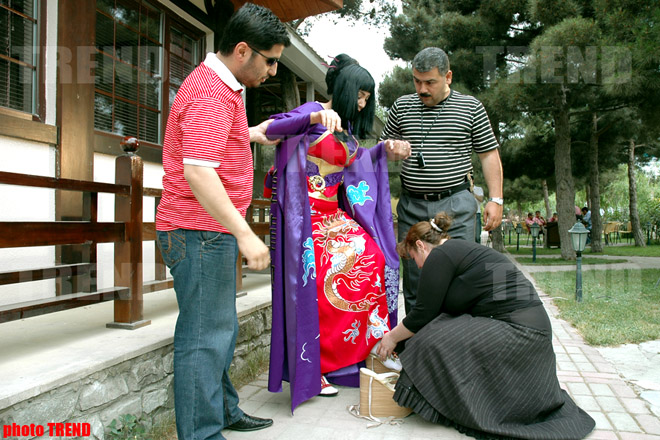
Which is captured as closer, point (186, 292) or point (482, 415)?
point (186, 292)

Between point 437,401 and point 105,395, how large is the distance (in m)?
1.46

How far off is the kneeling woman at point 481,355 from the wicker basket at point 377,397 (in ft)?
0.28

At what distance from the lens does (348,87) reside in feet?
8.96

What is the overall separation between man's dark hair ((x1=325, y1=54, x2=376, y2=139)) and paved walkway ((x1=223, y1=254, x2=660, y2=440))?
1591 millimetres

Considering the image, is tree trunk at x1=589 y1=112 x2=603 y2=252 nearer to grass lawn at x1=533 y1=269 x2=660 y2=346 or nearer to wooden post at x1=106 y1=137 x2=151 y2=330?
grass lawn at x1=533 y1=269 x2=660 y2=346

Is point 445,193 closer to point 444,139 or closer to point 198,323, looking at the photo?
point 444,139

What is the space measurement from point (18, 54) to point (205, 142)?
2.56 m

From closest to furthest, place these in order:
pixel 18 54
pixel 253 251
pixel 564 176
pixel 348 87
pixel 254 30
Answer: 1. pixel 253 251
2. pixel 254 30
3. pixel 348 87
4. pixel 18 54
5. pixel 564 176

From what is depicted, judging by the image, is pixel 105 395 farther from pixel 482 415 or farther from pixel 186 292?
pixel 482 415

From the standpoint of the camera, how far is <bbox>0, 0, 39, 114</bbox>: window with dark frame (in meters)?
3.29

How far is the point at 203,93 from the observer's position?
5.75ft

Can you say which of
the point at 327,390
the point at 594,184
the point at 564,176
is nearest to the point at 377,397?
the point at 327,390

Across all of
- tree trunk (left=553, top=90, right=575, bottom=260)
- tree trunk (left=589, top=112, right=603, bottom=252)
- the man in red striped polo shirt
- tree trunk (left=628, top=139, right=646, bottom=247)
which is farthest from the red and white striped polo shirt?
tree trunk (left=628, top=139, right=646, bottom=247)

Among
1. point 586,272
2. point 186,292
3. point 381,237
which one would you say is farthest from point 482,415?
point 586,272
